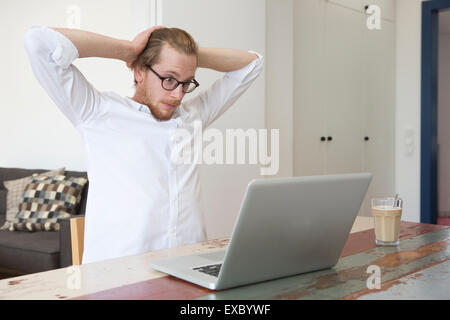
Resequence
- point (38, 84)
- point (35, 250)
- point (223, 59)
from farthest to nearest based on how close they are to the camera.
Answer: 1. point (38, 84)
2. point (35, 250)
3. point (223, 59)

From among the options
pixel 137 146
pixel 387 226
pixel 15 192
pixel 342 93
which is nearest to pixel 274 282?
pixel 387 226

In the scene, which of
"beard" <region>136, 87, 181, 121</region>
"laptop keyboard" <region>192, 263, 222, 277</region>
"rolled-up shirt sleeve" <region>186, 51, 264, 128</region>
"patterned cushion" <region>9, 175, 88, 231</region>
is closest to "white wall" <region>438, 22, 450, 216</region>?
"patterned cushion" <region>9, 175, 88, 231</region>

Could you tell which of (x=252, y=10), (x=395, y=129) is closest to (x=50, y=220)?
(x=252, y=10)

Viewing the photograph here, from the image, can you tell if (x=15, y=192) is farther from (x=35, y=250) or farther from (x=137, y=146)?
(x=137, y=146)

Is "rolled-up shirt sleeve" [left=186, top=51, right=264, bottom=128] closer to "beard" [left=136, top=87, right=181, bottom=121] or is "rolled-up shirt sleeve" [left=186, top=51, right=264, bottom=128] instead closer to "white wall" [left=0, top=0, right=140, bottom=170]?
"beard" [left=136, top=87, right=181, bottom=121]

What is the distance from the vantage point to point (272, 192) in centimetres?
93

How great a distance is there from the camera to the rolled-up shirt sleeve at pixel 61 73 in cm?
136

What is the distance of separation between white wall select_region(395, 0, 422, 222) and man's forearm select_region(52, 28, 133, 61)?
3.72 meters

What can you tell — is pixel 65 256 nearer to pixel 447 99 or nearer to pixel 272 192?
pixel 272 192

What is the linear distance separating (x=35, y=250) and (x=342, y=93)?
8.61 feet

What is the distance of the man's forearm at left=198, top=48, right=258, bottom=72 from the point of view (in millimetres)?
1840

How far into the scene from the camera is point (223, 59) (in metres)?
1.89

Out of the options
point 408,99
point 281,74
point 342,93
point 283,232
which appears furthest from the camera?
point 408,99

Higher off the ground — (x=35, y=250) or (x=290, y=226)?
(x=290, y=226)
